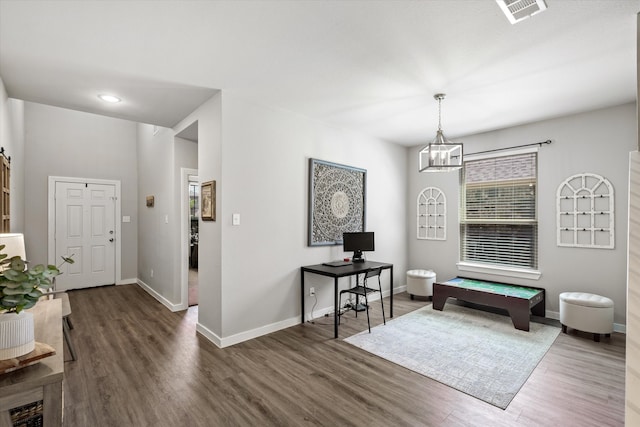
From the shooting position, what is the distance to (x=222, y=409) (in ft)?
7.01

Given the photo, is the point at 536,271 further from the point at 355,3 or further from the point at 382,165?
the point at 355,3

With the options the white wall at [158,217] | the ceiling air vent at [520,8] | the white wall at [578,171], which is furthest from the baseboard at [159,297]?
the ceiling air vent at [520,8]

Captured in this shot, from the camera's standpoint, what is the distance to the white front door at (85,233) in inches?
211

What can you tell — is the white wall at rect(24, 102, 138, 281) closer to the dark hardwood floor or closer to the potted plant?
the dark hardwood floor

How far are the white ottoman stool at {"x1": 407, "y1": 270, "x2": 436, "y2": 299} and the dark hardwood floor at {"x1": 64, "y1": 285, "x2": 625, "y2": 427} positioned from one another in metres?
1.65

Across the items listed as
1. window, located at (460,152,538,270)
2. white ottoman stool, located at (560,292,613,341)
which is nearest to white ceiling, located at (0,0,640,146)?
window, located at (460,152,538,270)

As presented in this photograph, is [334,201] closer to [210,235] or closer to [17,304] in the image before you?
[210,235]

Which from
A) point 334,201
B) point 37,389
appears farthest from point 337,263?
point 37,389

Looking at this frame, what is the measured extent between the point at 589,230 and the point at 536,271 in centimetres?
79

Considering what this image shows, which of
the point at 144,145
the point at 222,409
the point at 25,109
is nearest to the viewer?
the point at 222,409

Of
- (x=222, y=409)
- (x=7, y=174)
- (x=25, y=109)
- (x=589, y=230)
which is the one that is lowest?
(x=222, y=409)

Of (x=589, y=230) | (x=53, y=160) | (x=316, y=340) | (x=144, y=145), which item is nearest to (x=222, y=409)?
(x=316, y=340)

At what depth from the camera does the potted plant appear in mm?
1181

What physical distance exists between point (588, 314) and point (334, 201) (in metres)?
3.05
